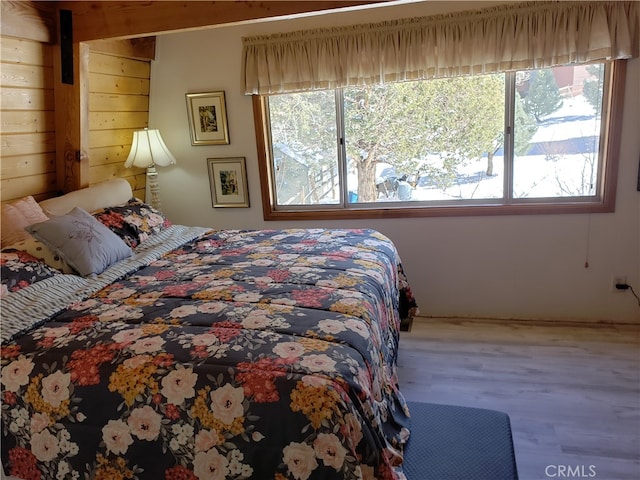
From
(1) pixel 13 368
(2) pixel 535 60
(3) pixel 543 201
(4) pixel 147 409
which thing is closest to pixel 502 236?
(3) pixel 543 201

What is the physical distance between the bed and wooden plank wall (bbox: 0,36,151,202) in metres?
0.90

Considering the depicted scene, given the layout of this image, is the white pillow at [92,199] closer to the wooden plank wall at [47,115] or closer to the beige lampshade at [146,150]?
the wooden plank wall at [47,115]

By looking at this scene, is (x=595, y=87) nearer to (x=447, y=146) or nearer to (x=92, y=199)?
(x=447, y=146)

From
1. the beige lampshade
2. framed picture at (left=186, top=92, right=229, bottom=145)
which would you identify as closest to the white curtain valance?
framed picture at (left=186, top=92, right=229, bottom=145)

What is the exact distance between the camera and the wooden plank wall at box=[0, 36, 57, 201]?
8.57 ft

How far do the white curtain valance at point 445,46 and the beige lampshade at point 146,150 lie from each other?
2.59 ft

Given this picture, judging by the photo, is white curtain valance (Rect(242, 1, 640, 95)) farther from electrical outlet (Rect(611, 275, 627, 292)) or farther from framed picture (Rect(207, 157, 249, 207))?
electrical outlet (Rect(611, 275, 627, 292))

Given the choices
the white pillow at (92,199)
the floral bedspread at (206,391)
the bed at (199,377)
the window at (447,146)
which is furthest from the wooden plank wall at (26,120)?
the window at (447,146)

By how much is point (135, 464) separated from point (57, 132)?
234cm

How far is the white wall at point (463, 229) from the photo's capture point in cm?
323

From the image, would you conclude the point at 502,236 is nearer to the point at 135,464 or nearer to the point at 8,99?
the point at 135,464

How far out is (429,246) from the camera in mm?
3545

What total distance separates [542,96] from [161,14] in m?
2.46

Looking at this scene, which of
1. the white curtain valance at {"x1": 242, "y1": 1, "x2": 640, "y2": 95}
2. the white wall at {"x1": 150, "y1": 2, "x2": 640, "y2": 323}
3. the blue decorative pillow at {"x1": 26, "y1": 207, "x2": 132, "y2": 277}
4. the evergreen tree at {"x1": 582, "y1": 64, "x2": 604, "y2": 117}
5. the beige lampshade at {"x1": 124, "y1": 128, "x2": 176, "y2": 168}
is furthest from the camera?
the beige lampshade at {"x1": 124, "y1": 128, "x2": 176, "y2": 168}
